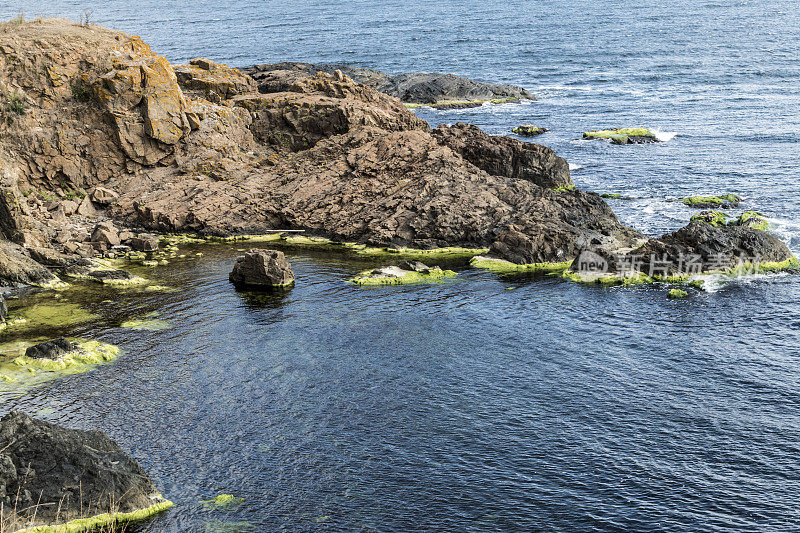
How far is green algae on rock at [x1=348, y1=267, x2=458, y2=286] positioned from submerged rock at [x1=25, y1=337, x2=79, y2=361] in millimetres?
16628

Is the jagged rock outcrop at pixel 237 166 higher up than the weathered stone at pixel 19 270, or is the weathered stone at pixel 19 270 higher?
the jagged rock outcrop at pixel 237 166

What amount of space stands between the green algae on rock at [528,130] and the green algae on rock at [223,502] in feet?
217

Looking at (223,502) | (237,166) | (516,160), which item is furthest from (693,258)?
(237,166)

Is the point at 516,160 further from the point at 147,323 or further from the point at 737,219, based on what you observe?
the point at 147,323

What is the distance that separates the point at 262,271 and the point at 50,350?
1292 centimetres

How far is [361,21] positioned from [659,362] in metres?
168

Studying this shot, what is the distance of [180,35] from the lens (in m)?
166

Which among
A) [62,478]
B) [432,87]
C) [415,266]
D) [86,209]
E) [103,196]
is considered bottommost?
[415,266]

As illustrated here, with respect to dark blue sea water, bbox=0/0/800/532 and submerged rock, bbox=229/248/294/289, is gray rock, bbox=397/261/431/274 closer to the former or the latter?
dark blue sea water, bbox=0/0/800/532

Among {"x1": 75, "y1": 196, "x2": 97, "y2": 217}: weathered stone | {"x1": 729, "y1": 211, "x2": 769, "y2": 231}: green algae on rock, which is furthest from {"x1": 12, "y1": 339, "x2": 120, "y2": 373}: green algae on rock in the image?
{"x1": 729, "y1": 211, "x2": 769, "y2": 231}: green algae on rock

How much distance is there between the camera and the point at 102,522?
21766mm

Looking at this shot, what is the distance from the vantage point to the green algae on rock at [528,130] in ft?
272

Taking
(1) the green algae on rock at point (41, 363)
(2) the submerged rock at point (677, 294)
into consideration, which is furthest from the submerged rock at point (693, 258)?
(1) the green algae on rock at point (41, 363)

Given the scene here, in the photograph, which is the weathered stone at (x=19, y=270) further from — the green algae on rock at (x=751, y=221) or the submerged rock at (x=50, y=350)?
the green algae on rock at (x=751, y=221)
